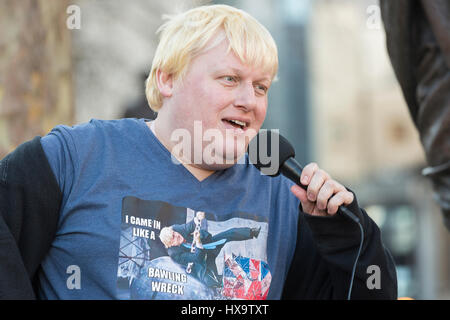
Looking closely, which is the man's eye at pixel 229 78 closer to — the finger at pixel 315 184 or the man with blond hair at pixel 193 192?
the man with blond hair at pixel 193 192

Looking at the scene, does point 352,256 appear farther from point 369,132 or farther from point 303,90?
point 369,132

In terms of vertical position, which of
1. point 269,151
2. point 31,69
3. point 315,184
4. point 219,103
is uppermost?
point 31,69

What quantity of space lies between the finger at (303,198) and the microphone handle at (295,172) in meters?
0.01

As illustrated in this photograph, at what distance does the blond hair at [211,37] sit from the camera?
221cm

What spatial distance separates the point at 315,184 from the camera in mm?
2082

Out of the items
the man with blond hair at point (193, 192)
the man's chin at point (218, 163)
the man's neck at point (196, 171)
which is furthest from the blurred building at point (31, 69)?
the man's chin at point (218, 163)

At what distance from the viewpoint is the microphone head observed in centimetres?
220

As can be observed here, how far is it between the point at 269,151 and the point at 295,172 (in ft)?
0.50

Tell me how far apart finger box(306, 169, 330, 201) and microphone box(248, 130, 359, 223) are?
0.03 m

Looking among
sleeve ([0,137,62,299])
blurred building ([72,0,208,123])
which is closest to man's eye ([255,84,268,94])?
sleeve ([0,137,62,299])

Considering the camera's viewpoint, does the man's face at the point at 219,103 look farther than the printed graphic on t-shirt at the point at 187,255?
Yes

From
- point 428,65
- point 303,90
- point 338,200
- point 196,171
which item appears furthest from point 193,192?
point 303,90

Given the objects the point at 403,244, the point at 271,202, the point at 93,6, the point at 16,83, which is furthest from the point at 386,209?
the point at 271,202

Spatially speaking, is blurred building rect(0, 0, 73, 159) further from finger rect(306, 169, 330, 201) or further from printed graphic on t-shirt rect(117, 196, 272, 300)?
finger rect(306, 169, 330, 201)
